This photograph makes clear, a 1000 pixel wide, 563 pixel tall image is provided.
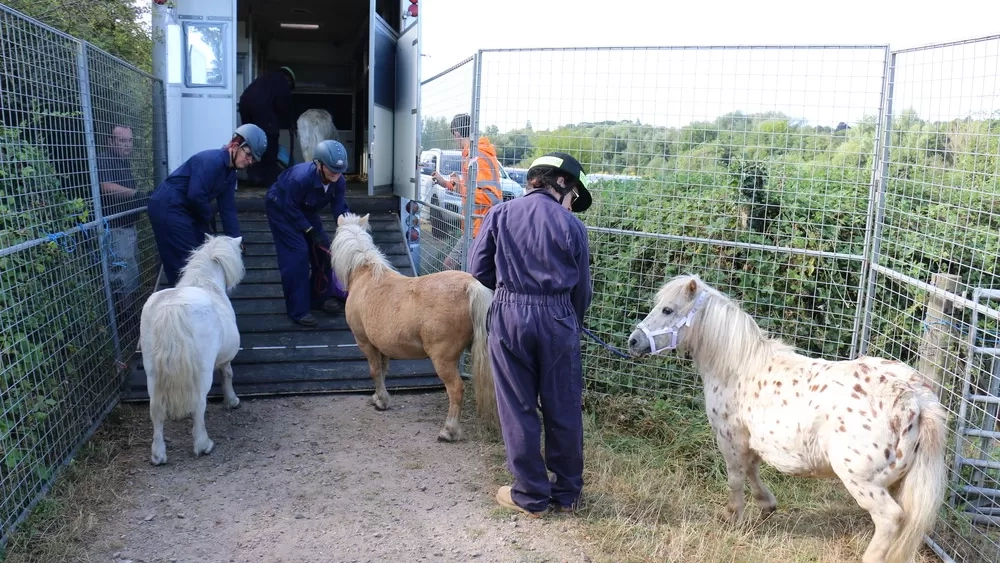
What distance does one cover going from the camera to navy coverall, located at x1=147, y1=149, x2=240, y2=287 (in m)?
5.94

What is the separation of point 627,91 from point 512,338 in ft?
7.74

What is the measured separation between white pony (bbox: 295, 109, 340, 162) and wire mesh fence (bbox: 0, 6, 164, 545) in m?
4.01

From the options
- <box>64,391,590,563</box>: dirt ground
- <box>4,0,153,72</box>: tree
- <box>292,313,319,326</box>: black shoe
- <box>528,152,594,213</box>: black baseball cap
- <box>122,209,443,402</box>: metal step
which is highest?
<box>4,0,153,72</box>: tree

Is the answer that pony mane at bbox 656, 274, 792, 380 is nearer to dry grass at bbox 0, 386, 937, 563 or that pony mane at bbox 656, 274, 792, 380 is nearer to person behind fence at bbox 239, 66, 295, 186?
dry grass at bbox 0, 386, 937, 563

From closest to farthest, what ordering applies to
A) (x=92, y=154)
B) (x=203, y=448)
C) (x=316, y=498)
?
(x=316, y=498)
(x=203, y=448)
(x=92, y=154)

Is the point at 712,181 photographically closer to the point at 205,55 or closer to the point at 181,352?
the point at 181,352

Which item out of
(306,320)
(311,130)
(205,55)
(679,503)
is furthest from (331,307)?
(311,130)

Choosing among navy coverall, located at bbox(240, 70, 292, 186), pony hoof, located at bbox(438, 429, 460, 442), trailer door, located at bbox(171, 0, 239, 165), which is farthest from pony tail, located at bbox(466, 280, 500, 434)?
navy coverall, located at bbox(240, 70, 292, 186)

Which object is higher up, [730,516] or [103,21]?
[103,21]

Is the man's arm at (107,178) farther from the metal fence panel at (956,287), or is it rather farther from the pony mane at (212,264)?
the metal fence panel at (956,287)

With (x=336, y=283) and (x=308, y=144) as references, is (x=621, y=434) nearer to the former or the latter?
(x=336, y=283)

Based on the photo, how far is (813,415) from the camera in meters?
3.42

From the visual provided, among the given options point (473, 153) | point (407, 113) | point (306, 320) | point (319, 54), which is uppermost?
point (319, 54)

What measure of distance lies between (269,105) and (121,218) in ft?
11.9
